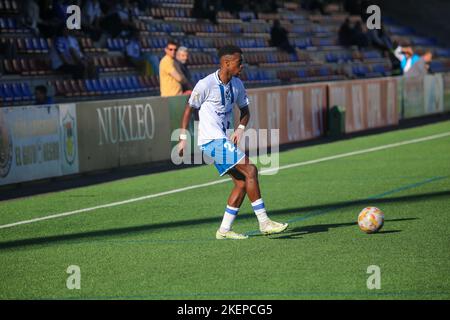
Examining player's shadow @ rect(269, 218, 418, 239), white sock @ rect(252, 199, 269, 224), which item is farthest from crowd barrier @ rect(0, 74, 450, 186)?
white sock @ rect(252, 199, 269, 224)

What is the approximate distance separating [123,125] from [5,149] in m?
3.65

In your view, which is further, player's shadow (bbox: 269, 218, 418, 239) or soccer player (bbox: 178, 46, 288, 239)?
player's shadow (bbox: 269, 218, 418, 239)

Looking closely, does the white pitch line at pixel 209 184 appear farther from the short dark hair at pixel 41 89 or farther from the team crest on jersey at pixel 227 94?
the short dark hair at pixel 41 89

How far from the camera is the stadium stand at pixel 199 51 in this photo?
2511cm

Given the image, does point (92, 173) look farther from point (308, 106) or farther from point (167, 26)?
point (167, 26)

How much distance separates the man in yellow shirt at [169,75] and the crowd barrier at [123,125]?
0.93 feet

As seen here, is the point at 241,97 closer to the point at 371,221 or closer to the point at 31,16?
the point at 371,221

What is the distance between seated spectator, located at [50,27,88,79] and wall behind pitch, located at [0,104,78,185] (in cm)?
715

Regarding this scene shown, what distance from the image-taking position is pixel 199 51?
113 ft

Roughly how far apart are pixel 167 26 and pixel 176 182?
656 inches

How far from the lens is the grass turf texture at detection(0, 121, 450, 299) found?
8.62 meters

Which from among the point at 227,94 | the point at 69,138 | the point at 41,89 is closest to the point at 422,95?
the point at 41,89

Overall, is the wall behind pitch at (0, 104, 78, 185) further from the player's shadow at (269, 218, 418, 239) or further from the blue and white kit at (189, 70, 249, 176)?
the player's shadow at (269, 218, 418, 239)

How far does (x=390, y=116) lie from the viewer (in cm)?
3203
